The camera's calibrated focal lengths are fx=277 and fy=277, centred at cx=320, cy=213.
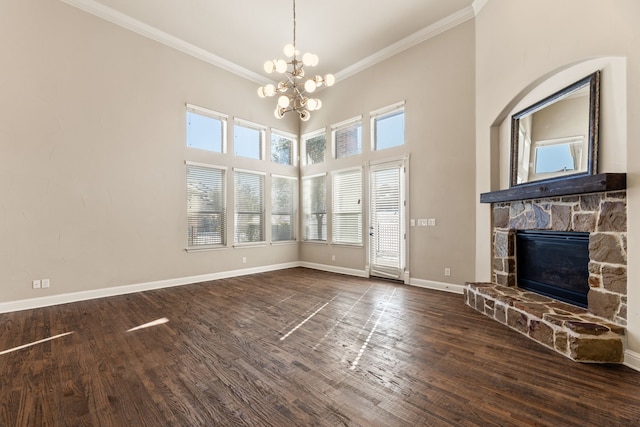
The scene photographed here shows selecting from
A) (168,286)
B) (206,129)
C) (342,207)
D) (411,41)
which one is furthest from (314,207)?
(411,41)

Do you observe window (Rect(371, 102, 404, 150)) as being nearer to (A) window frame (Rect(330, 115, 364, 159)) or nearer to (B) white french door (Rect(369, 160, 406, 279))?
(A) window frame (Rect(330, 115, 364, 159))

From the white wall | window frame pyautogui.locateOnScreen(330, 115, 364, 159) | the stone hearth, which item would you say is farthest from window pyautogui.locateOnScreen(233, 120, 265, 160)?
the stone hearth

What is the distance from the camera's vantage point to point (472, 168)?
4.54m

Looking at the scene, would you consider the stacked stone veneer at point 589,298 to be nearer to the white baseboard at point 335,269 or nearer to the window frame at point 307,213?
the white baseboard at point 335,269

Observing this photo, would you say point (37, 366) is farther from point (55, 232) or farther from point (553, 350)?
point (553, 350)

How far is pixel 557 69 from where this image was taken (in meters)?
3.13

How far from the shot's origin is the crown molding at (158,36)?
176 inches

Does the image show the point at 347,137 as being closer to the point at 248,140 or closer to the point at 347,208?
the point at 347,208

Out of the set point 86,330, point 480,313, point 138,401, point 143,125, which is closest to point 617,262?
point 480,313

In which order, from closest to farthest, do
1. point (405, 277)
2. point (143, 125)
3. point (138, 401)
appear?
point (138, 401) < point (143, 125) < point (405, 277)

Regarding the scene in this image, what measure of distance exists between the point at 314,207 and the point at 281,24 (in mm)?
3998

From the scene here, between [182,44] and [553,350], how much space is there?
7.32 m

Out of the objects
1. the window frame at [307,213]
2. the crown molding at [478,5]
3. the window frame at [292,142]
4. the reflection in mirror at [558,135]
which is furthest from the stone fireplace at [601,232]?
the window frame at [292,142]

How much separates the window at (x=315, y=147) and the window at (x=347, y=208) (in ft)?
2.52
